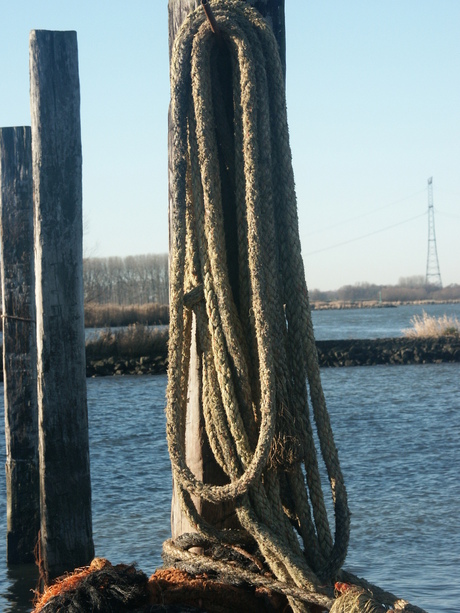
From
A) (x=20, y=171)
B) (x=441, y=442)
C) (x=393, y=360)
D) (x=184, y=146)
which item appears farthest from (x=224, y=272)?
(x=393, y=360)

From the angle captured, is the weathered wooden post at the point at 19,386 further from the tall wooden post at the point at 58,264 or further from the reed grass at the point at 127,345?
the reed grass at the point at 127,345

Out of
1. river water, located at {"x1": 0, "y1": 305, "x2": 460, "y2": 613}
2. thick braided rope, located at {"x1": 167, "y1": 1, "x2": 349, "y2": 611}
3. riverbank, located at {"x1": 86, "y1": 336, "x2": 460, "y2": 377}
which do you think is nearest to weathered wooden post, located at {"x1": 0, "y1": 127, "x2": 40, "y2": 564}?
river water, located at {"x1": 0, "y1": 305, "x2": 460, "y2": 613}

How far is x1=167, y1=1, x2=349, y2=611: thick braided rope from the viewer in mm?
2537

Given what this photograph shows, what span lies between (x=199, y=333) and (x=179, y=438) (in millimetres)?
328

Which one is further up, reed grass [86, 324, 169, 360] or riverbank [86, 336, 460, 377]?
reed grass [86, 324, 169, 360]

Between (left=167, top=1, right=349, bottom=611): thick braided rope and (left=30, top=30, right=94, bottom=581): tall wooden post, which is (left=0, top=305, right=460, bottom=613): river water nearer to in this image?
(left=30, top=30, right=94, bottom=581): tall wooden post

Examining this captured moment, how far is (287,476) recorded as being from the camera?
8.67 feet

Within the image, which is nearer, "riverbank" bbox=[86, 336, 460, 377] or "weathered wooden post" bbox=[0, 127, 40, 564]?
"weathered wooden post" bbox=[0, 127, 40, 564]

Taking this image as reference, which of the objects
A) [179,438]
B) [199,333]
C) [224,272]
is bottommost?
[179,438]

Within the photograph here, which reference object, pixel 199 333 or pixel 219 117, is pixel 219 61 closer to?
pixel 219 117

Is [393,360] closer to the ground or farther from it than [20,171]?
closer to the ground

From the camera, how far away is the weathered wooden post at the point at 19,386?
6238 mm

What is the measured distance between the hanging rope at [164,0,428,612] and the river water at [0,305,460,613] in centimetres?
308

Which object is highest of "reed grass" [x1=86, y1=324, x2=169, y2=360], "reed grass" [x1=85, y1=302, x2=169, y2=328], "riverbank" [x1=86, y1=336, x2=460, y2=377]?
"reed grass" [x1=85, y1=302, x2=169, y2=328]
